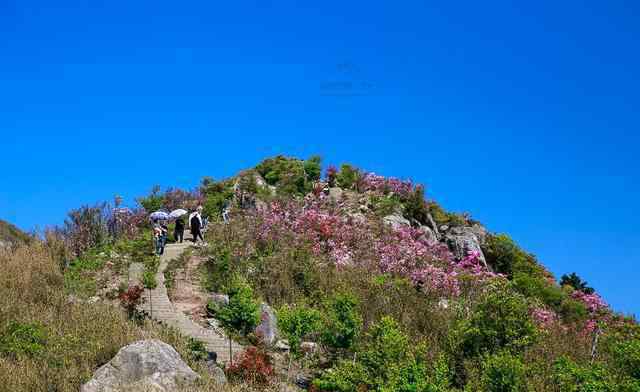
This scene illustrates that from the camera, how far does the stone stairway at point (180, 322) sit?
14.0 metres

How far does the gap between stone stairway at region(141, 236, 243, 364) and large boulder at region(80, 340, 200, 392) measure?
218 centimetres

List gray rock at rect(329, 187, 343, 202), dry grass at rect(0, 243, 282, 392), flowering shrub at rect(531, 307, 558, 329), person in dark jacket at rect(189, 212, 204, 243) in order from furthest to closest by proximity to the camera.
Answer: gray rock at rect(329, 187, 343, 202) < person in dark jacket at rect(189, 212, 204, 243) < flowering shrub at rect(531, 307, 558, 329) < dry grass at rect(0, 243, 282, 392)

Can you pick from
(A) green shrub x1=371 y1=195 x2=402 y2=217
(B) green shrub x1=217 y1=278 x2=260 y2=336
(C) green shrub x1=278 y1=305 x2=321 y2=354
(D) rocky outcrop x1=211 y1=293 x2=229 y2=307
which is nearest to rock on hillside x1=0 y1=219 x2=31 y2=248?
(D) rocky outcrop x1=211 y1=293 x2=229 y2=307

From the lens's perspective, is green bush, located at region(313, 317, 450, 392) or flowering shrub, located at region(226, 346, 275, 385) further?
flowering shrub, located at region(226, 346, 275, 385)

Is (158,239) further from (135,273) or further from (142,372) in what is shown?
(142,372)

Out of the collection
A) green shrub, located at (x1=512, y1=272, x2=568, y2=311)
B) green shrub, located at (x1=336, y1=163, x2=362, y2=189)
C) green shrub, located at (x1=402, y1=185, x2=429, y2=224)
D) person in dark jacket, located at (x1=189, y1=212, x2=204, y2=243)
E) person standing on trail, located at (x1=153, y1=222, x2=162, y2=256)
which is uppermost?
green shrub, located at (x1=336, y1=163, x2=362, y2=189)

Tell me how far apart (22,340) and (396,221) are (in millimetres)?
18846

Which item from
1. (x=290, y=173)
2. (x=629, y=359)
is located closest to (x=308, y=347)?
(x=629, y=359)

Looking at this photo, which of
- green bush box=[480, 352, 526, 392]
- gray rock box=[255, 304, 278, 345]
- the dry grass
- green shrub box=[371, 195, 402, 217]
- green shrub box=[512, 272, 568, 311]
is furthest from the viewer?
green shrub box=[371, 195, 402, 217]

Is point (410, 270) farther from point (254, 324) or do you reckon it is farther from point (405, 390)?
point (405, 390)

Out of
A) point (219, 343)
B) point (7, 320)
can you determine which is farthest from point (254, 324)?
point (7, 320)

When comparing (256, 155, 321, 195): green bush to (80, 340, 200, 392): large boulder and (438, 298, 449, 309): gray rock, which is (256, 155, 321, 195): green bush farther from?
(80, 340, 200, 392): large boulder

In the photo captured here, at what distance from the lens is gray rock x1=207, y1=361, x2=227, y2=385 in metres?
11.4

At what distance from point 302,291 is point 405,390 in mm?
8460
